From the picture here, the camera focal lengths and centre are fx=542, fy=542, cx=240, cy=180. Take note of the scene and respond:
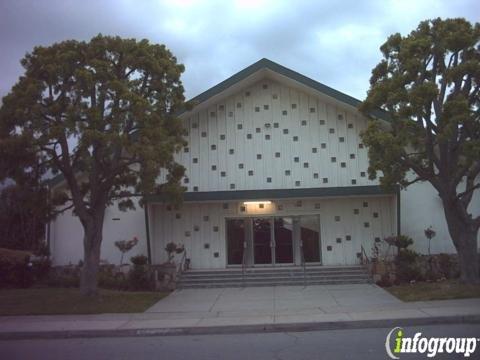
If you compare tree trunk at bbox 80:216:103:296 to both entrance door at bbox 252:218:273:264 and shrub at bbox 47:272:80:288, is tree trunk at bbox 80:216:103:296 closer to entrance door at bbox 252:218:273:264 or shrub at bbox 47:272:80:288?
shrub at bbox 47:272:80:288

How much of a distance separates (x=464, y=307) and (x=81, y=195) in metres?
11.3

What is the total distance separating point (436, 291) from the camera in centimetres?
1552

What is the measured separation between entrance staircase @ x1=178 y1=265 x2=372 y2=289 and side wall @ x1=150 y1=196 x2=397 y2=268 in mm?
1303

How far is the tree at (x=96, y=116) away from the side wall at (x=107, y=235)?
19.3 feet

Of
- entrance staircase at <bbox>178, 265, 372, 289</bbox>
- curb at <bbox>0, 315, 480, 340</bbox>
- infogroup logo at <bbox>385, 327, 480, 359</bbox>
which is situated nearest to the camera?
infogroup logo at <bbox>385, 327, 480, 359</bbox>

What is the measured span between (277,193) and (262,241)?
2.48 metres

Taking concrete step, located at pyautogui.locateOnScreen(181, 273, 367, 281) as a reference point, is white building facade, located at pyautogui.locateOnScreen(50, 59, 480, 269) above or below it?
above

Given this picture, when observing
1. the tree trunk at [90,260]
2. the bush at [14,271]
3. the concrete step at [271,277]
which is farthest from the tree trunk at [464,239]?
the bush at [14,271]

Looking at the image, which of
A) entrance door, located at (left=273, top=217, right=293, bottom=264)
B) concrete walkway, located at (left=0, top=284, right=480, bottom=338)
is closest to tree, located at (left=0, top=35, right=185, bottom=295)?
concrete walkway, located at (left=0, top=284, right=480, bottom=338)

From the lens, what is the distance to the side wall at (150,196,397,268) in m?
22.6

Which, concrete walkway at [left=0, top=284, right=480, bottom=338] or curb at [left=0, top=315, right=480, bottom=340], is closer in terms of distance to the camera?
curb at [left=0, top=315, right=480, bottom=340]

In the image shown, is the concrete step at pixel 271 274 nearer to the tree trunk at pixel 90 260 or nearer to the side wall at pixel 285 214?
the side wall at pixel 285 214

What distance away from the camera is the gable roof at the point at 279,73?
2203 cm

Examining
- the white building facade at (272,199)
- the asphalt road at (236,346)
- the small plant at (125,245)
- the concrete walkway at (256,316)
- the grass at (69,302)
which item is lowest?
the asphalt road at (236,346)
